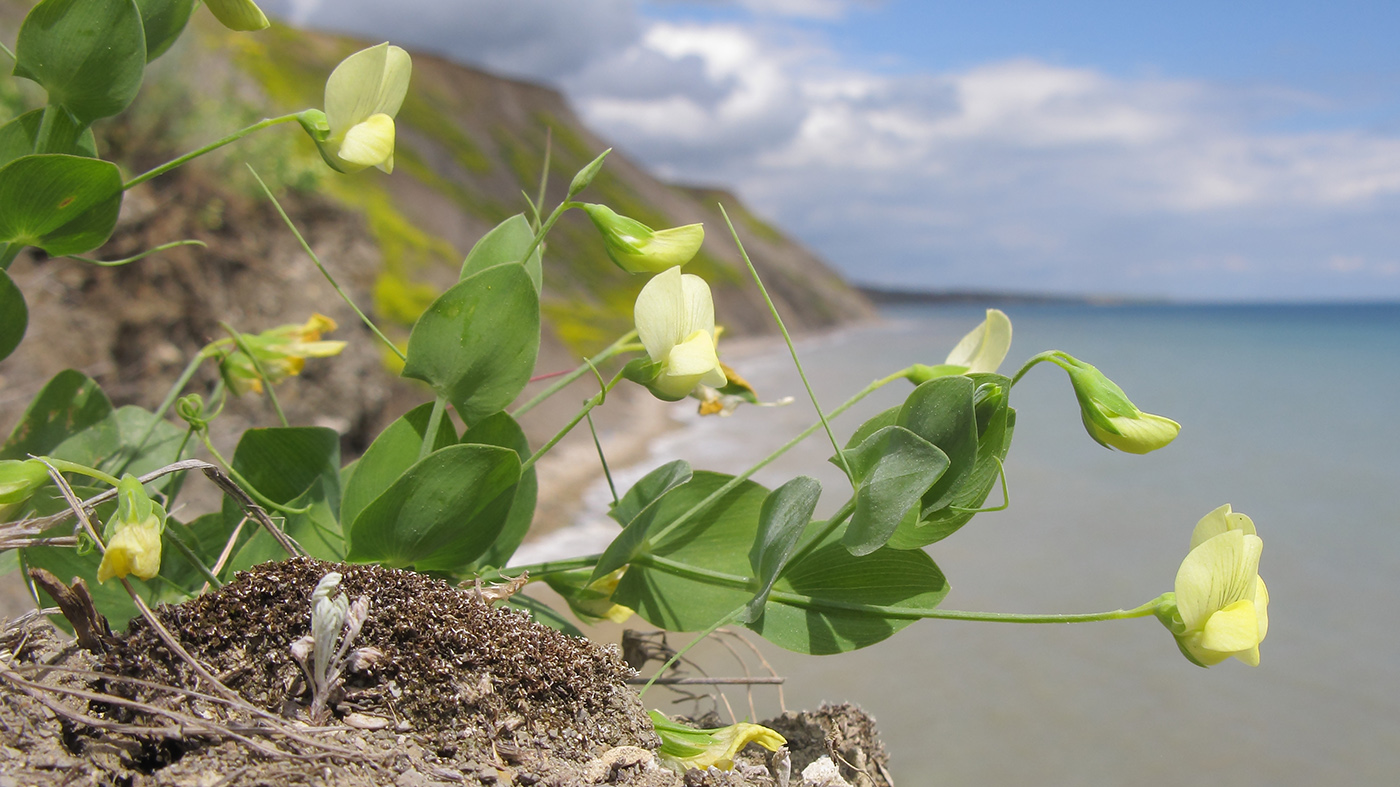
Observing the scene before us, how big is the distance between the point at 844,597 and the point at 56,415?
0.63 m

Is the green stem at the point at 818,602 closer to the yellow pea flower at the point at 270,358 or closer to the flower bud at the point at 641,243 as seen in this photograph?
the flower bud at the point at 641,243

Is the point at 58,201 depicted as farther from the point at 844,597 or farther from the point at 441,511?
Answer: the point at 844,597

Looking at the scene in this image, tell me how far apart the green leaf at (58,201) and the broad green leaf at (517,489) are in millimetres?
275

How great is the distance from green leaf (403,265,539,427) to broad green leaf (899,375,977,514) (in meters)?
0.24

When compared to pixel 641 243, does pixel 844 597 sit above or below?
below

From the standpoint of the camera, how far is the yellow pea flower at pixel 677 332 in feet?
1.66

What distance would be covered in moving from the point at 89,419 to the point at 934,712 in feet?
9.14

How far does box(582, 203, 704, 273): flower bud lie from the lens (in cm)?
53

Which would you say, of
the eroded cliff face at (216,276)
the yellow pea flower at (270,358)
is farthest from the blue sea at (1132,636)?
the eroded cliff face at (216,276)

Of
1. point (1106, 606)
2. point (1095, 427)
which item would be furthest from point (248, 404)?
point (1106, 606)

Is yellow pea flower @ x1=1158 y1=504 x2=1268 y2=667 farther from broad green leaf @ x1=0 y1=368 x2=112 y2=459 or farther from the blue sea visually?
the blue sea

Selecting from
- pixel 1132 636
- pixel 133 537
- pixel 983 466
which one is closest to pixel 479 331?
pixel 133 537

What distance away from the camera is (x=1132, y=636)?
137 inches

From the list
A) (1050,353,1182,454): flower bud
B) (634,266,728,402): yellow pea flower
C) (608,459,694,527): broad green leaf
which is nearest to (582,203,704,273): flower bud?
(634,266,728,402): yellow pea flower
